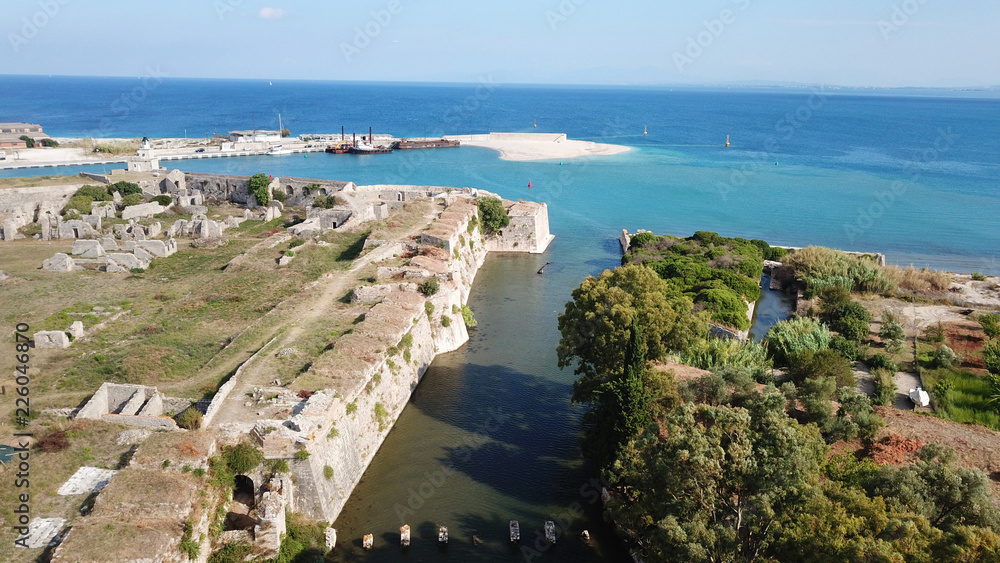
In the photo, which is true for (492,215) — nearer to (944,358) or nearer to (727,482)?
(944,358)

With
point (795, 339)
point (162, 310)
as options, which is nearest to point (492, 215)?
point (162, 310)

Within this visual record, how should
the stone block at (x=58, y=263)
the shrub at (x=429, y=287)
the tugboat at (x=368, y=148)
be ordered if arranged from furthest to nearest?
1. the tugboat at (x=368, y=148)
2. the stone block at (x=58, y=263)
3. the shrub at (x=429, y=287)

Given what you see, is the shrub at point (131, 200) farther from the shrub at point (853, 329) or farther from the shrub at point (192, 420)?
the shrub at point (853, 329)

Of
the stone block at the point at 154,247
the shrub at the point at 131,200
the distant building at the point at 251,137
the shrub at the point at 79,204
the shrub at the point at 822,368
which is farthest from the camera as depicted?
the distant building at the point at 251,137

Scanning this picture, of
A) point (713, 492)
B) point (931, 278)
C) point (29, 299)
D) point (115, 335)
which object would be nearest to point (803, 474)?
point (713, 492)

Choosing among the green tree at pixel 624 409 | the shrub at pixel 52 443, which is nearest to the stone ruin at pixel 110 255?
the shrub at pixel 52 443

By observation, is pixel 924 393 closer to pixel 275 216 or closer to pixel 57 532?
pixel 57 532
